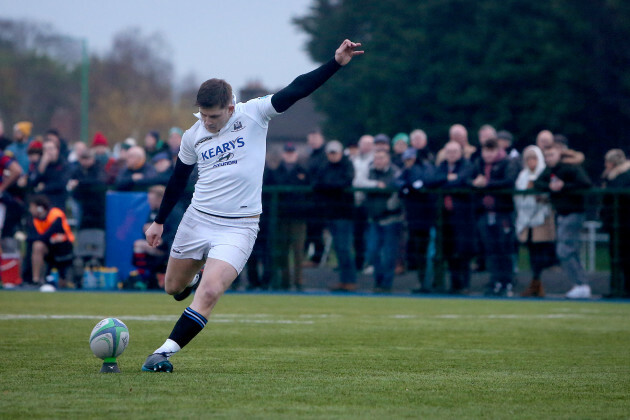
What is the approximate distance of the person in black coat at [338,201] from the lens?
54.7ft

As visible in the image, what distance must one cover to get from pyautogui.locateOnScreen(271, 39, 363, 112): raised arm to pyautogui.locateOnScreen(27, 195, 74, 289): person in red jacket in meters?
10.2

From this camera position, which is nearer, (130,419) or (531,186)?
(130,419)

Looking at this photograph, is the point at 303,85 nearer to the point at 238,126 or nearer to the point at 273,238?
the point at 238,126

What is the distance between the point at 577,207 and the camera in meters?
15.9

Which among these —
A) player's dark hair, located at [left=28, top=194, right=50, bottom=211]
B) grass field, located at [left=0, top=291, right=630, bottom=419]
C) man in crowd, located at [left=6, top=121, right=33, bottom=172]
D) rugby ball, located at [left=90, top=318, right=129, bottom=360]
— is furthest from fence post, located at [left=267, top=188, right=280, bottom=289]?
rugby ball, located at [left=90, top=318, right=129, bottom=360]

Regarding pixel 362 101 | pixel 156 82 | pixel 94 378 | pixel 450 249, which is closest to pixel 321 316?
pixel 450 249

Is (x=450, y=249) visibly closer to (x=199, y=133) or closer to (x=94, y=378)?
(x=199, y=133)

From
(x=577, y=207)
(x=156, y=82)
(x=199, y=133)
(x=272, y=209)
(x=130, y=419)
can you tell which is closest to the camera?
(x=130, y=419)

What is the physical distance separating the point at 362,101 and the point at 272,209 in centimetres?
2905

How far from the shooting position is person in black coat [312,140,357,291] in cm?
1669

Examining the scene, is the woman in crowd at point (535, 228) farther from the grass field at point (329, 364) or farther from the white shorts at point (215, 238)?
the white shorts at point (215, 238)

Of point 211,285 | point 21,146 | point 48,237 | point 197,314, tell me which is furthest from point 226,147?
point 21,146

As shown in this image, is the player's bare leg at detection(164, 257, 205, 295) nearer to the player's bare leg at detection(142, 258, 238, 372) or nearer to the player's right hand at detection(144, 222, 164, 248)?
the player's right hand at detection(144, 222, 164, 248)

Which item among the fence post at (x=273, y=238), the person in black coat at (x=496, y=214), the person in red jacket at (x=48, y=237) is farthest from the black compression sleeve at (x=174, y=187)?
the person in red jacket at (x=48, y=237)
